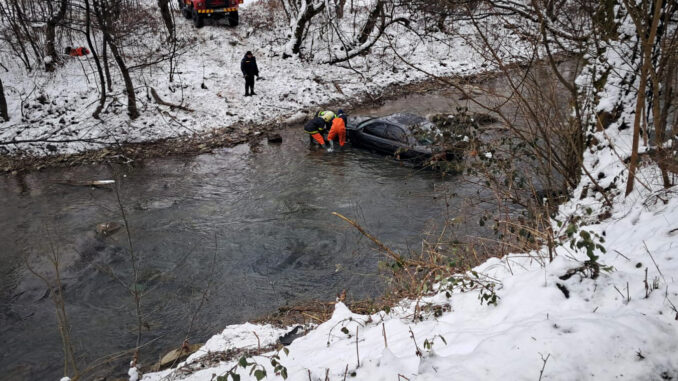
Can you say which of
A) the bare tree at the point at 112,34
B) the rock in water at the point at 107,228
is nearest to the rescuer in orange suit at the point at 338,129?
the bare tree at the point at 112,34

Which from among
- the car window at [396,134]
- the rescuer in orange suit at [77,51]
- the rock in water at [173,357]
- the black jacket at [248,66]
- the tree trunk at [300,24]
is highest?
the tree trunk at [300,24]

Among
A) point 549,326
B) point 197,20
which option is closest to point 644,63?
point 549,326

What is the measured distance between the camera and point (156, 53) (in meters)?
19.6

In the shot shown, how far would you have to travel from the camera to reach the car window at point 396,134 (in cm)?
1125

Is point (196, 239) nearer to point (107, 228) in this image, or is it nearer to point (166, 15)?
point (107, 228)

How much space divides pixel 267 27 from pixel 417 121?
47.1 feet

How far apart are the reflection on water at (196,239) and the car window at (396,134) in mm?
700

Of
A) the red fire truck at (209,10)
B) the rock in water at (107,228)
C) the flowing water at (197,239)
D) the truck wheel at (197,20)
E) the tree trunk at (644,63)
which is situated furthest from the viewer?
the truck wheel at (197,20)

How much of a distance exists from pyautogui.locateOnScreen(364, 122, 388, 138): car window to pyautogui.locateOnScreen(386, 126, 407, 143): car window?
163 mm

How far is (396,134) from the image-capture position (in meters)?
11.6

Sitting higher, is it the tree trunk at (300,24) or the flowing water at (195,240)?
the tree trunk at (300,24)

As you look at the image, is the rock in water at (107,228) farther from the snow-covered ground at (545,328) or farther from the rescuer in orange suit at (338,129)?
the rescuer in orange suit at (338,129)

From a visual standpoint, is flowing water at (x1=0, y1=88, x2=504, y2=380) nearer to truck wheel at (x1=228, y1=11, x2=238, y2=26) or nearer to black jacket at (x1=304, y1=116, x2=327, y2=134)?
black jacket at (x1=304, y1=116, x2=327, y2=134)

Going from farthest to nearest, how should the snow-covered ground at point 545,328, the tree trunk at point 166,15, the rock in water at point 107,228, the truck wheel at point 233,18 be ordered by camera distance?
the truck wheel at point 233,18 < the tree trunk at point 166,15 < the rock in water at point 107,228 < the snow-covered ground at point 545,328
